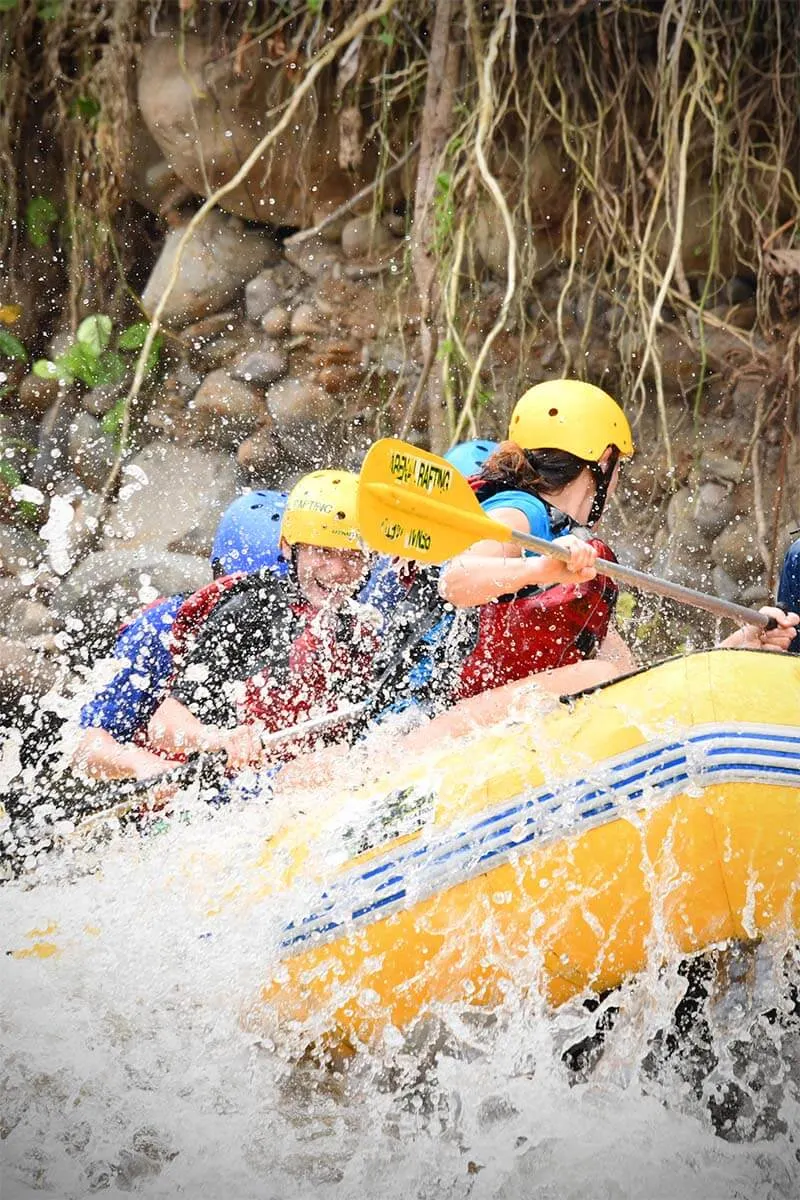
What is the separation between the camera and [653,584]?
9.22 ft

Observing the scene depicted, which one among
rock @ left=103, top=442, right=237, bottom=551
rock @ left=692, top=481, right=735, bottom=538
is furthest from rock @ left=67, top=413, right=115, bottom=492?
rock @ left=692, top=481, right=735, bottom=538

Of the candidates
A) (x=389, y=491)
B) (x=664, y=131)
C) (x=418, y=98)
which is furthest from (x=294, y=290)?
(x=389, y=491)

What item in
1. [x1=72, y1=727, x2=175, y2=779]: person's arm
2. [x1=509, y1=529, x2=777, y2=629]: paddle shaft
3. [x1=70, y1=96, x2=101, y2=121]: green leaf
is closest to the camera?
[x1=509, y1=529, x2=777, y2=629]: paddle shaft

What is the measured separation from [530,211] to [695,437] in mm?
1092

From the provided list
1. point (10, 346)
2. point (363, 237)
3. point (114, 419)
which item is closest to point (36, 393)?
point (10, 346)

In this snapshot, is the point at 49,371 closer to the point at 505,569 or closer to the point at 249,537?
the point at 249,537

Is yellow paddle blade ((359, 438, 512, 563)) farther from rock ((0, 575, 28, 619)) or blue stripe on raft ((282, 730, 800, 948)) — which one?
rock ((0, 575, 28, 619))

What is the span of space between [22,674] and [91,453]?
3.90ft

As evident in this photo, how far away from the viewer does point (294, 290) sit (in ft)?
19.1

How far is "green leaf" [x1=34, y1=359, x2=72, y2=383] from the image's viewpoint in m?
6.15

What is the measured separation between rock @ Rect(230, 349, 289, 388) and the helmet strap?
2.84 metres

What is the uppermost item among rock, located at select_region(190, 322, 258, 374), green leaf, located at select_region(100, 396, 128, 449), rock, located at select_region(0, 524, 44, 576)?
rock, located at select_region(190, 322, 258, 374)

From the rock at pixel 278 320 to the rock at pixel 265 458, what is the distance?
1.36 feet

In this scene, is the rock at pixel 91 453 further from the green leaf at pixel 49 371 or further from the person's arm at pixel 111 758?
the person's arm at pixel 111 758
